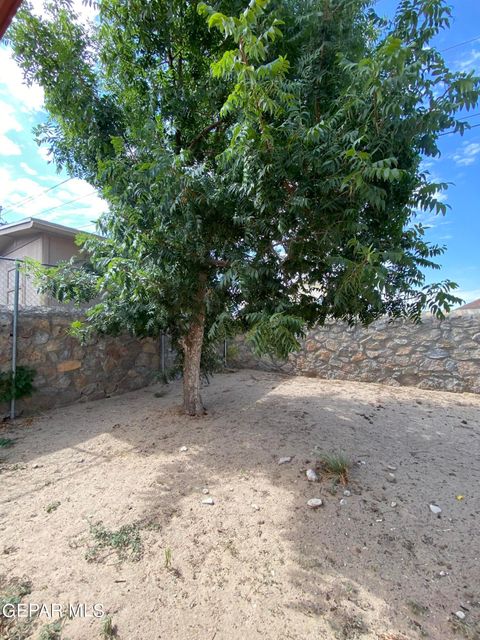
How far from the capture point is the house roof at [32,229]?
773 cm

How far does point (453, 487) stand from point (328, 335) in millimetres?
3880

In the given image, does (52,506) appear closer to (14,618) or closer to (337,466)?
(14,618)

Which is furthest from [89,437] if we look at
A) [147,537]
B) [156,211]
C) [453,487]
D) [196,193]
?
[453,487]

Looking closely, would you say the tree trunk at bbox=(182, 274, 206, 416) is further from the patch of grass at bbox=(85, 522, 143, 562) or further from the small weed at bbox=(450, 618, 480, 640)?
the small weed at bbox=(450, 618, 480, 640)

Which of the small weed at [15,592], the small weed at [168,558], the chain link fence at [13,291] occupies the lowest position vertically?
the small weed at [15,592]

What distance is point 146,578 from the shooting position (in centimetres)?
173

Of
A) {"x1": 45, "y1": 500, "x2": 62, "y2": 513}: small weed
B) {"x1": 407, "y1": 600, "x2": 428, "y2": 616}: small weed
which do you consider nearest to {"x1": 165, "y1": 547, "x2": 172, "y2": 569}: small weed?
{"x1": 45, "y1": 500, "x2": 62, "y2": 513}: small weed

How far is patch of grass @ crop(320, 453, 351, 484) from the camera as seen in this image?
103 inches

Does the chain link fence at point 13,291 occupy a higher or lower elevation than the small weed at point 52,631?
higher

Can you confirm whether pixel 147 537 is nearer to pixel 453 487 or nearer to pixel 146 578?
pixel 146 578

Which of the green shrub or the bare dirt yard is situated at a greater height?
the green shrub

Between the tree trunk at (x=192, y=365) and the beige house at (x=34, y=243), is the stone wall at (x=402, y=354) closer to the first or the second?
the tree trunk at (x=192, y=365)

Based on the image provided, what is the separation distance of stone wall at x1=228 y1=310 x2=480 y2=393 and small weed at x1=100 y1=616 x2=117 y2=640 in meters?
3.54

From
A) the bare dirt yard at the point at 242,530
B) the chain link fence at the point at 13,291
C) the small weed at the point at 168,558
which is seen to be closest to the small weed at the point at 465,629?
the bare dirt yard at the point at 242,530
